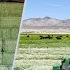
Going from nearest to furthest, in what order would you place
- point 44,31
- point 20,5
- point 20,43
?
1. point 20,5
2. point 20,43
3. point 44,31

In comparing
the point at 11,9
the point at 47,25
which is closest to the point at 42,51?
the point at 47,25

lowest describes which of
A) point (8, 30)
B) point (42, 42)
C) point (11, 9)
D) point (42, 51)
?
point (42, 51)

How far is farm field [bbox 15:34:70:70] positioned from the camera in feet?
7.34

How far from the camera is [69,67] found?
→ 6.64ft

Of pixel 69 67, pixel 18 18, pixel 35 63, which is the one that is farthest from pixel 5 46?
pixel 69 67

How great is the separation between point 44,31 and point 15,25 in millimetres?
426

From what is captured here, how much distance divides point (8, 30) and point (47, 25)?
0.51m

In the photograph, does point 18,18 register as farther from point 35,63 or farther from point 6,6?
point 35,63

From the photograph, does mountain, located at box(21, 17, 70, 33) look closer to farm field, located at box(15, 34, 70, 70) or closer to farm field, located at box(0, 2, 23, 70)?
farm field, located at box(15, 34, 70, 70)

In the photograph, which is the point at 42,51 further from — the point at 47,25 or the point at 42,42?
the point at 47,25

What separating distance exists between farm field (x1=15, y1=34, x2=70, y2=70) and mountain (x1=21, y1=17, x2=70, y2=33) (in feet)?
0.22

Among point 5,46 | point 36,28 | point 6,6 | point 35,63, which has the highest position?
point 6,6

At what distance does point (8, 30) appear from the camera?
6.42 feet

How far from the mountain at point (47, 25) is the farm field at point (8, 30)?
0.90ft
